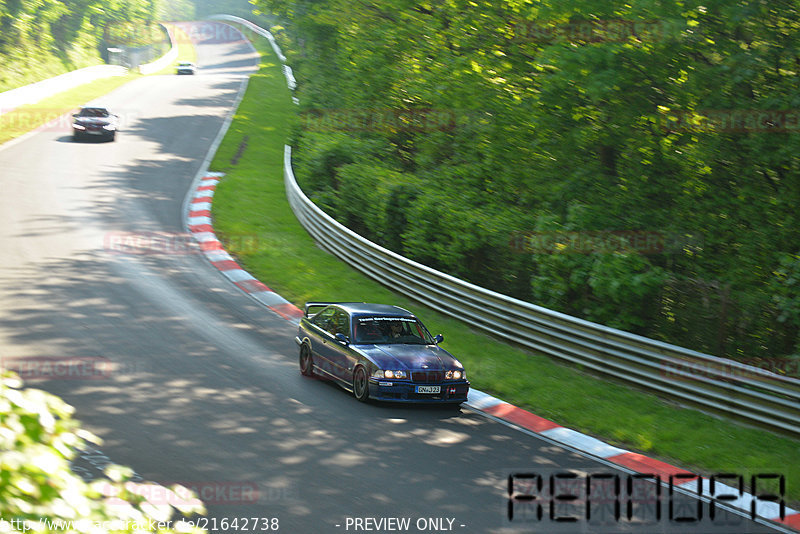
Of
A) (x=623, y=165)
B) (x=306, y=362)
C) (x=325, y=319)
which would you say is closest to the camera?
(x=306, y=362)

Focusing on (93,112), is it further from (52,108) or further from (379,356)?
(379,356)

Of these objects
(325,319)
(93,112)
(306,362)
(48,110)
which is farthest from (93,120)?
(306,362)

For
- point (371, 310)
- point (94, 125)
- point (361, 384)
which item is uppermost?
point (94, 125)

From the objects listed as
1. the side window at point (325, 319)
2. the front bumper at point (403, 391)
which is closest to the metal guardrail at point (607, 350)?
the front bumper at point (403, 391)

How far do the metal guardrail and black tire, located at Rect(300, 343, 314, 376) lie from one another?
3949mm

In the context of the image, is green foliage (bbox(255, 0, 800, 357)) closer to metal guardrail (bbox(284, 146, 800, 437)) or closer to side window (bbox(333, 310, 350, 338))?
metal guardrail (bbox(284, 146, 800, 437))

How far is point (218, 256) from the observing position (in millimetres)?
19844

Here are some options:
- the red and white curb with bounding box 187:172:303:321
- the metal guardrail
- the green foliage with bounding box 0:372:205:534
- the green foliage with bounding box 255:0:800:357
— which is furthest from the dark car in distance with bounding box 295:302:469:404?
the green foliage with bounding box 0:372:205:534

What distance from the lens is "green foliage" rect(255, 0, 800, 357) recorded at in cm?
1331

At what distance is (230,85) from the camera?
5266 centimetres

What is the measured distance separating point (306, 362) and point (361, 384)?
1.53m

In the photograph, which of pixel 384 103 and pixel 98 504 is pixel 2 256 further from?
pixel 98 504

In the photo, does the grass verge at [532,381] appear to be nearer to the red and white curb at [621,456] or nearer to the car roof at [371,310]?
the red and white curb at [621,456]

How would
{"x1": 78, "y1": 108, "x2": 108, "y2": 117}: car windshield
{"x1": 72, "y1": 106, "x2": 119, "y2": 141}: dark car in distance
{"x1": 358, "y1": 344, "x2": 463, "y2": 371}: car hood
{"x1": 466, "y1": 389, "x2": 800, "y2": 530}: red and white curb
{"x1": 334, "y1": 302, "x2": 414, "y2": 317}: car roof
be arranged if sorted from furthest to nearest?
{"x1": 78, "y1": 108, "x2": 108, "y2": 117}: car windshield, {"x1": 72, "y1": 106, "x2": 119, "y2": 141}: dark car in distance, {"x1": 334, "y1": 302, "x2": 414, "y2": 317}: car roof, {"x1": 358, "y1": 344, "x2": 463, "y2": 371}: car hood, {"x1": 466, "y1": 389, "x2": 800, "y2": 530}: red and white curb
